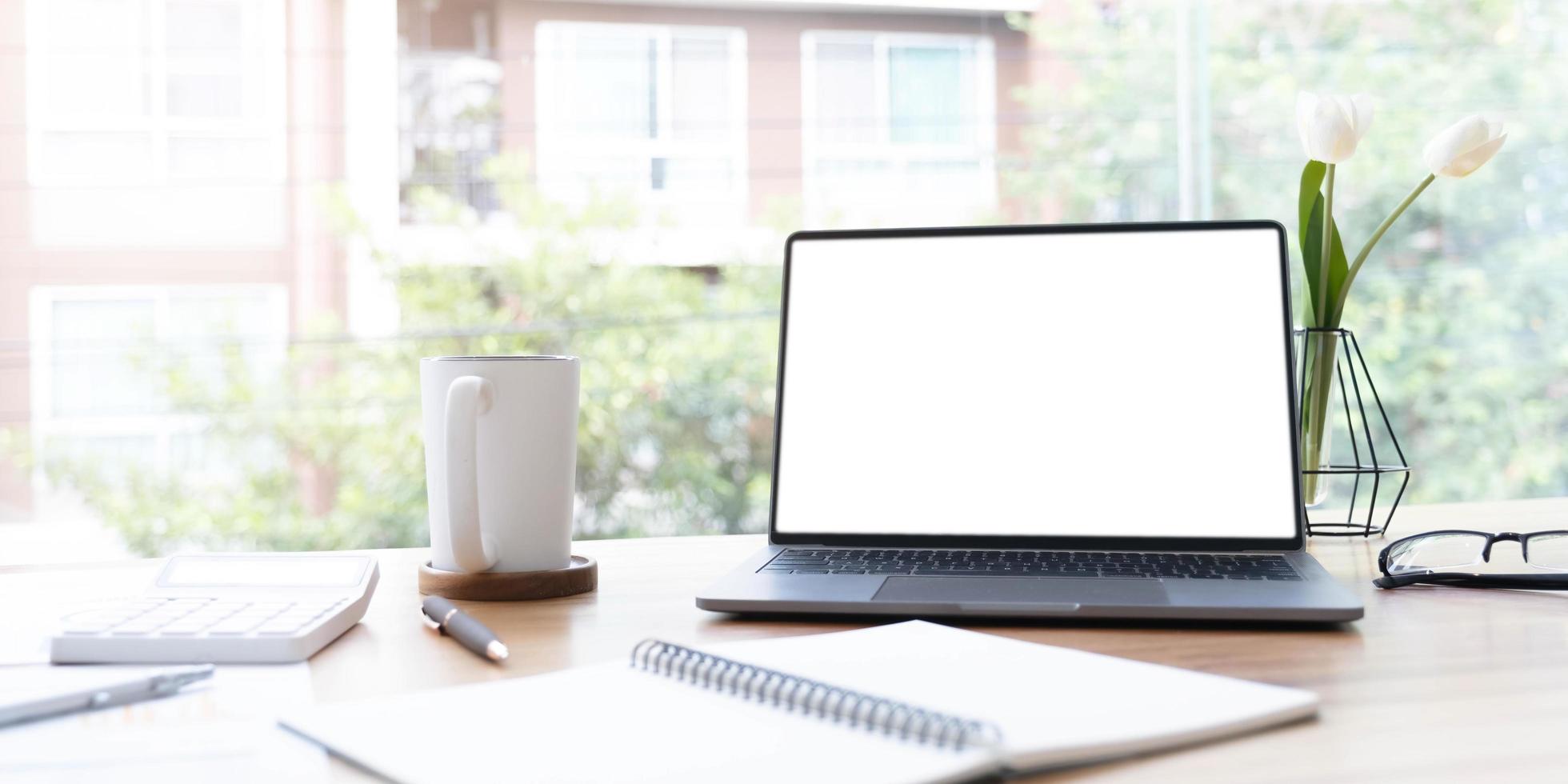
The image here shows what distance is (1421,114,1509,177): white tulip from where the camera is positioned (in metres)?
0.91

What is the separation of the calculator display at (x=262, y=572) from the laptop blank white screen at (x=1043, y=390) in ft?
0.96

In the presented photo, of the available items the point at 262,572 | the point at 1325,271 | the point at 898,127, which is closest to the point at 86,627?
the point at 262,572

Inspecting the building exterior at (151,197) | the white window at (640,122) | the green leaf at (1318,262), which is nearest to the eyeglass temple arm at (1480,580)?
the green leaf at (1318,262)

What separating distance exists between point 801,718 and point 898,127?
10.2 feet

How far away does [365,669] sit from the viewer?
561 mm

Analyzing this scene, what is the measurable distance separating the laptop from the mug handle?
0.17 meters

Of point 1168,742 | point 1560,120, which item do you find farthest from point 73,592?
point 1560,120

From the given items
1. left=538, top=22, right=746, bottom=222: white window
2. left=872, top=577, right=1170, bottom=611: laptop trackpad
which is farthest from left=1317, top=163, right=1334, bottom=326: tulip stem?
left=538, top=22, right=746, bottom=222: white window

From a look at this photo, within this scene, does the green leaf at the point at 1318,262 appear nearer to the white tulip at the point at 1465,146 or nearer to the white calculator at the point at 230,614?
the white tulip at the point at 1465,146

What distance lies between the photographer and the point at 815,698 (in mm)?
422

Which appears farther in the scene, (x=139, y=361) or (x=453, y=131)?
(x=453, y=131)

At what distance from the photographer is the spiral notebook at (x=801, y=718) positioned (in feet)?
1.24

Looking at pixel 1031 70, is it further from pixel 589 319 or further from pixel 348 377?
pixel 348 377

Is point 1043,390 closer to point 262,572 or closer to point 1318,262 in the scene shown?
point 1318,262
